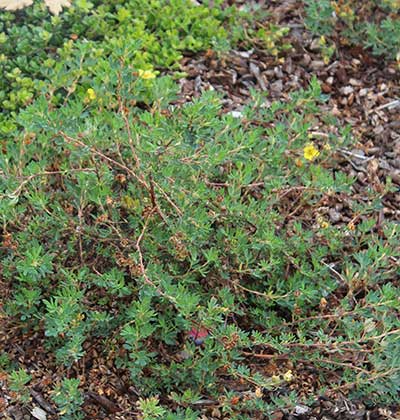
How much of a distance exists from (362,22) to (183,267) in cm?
235

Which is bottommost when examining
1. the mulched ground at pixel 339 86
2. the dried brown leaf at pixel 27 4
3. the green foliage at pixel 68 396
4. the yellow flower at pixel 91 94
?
the green foliage at pixel 68 396

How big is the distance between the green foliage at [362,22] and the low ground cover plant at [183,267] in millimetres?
1432

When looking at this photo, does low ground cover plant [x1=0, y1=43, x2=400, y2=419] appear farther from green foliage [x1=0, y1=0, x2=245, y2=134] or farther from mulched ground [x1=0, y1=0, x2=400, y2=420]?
green foliage [x1=0, y1=0, x2=245, y2=134]

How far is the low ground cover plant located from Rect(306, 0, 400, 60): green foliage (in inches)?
56.4

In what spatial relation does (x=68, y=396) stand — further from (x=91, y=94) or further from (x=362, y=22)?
(x=362, y=22)

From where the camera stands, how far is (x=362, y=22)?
208 inches

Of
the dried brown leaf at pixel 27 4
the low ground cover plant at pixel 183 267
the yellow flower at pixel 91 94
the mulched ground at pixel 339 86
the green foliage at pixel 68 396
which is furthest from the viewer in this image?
the dried brown leaf at pixel 27 4

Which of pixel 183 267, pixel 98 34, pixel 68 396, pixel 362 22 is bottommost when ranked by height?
pixel 68 396

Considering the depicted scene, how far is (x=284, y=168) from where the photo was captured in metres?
4.19

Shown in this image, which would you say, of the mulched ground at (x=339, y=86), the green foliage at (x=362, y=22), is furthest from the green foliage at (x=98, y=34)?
the green foliage at (x=362, y=22)

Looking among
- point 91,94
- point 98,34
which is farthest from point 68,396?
point 98,34

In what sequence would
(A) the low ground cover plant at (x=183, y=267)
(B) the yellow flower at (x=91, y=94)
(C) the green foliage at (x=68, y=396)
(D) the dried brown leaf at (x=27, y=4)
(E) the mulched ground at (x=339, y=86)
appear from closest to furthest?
(C) the green foliage at (x=68, y=396) → (A) the low ground cover plant at (x=183, y=267) → (B) the yellow flower at (x=91, y=94) → (E) the mulched ground at (x=339, y=86) → (D) the dried brown leaf at (x=27, y=4)

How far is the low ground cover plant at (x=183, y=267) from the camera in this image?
340 centimetres

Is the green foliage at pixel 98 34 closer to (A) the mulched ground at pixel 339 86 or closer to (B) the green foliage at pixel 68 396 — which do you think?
(A) the mulched ground at pixel 339 86
